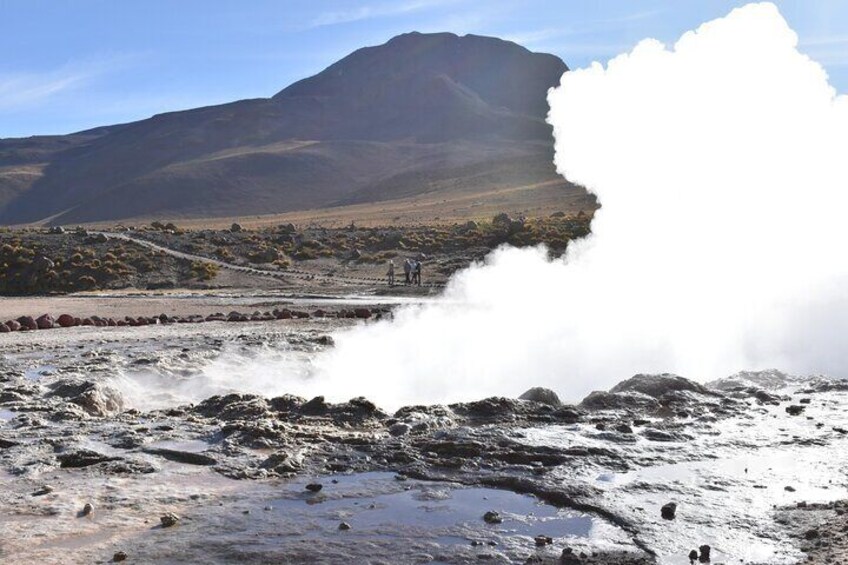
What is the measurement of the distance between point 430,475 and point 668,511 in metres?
2.30

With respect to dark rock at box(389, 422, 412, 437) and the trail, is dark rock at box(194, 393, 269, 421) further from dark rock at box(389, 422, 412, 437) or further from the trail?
the trail

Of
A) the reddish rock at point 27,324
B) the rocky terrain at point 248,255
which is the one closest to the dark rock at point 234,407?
the reddish rock at point 27,324

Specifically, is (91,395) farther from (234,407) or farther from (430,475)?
(430,475)

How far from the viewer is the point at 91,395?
37.8 feet

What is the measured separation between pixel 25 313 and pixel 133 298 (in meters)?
5.55

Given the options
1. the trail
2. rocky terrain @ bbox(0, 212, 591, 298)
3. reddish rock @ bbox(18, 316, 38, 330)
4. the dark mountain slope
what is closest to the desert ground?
reddish rock @ bbox(18, 316, 38, 330)

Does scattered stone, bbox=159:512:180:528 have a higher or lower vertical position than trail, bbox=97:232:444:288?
lower

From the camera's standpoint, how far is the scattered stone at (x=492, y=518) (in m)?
6.75

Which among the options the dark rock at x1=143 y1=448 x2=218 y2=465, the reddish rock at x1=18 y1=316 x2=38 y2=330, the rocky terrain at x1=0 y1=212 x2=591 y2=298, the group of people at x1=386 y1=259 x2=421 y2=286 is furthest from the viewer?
the rocky terrain at x1=0 y1=212 x2=591 y2=298

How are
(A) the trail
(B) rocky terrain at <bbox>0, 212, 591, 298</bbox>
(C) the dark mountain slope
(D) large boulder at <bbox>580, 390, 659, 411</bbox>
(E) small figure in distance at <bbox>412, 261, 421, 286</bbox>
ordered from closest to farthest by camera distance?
(D) large boulder at <bbox>580, 390, 659, 411</bbox> < (E) small figure in distance at <bbox>412, 261, 421, 286</bbox> < (A) the trail < (B) rocky terrain at <bbox>0, 212, 591, 298</bbox> < (C) the dark mountain slope

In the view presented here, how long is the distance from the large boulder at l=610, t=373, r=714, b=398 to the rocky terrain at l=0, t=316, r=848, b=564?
39mm

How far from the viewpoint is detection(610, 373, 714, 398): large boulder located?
11.5 meters

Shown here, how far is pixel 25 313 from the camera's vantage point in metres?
27.5

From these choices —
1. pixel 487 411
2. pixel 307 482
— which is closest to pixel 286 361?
pixel 487 411
